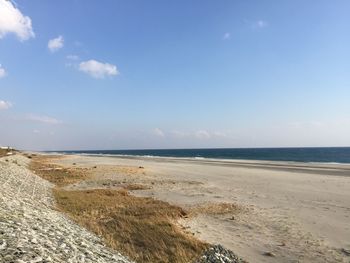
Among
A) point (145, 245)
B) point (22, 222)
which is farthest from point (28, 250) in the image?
point (145, 245)

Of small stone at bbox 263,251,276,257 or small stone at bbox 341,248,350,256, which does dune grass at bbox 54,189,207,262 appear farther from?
small stone at bbox 341,248,350,256

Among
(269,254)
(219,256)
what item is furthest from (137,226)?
(269,254)

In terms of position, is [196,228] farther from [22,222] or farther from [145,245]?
[22,222]

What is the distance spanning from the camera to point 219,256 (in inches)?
446

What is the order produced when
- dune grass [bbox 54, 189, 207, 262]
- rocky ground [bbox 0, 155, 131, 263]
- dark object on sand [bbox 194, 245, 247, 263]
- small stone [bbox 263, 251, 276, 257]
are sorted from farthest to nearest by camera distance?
small stone [bbox 263, 251, 276, 257], dune grass [bbox 54, 189, 207, 262], dark object on sand [bbox 194, 245, 247, 263], rocky ground [bbox 0, 155, 131, 263]

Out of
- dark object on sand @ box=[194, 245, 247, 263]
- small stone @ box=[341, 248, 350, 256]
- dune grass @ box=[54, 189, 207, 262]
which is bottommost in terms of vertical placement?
small stone @ box=[341, 248, 350, 256]

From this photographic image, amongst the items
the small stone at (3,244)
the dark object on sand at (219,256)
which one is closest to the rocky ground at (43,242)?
the small stone at (3,244)

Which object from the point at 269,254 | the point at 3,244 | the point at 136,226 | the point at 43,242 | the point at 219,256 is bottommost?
the point at 269,254

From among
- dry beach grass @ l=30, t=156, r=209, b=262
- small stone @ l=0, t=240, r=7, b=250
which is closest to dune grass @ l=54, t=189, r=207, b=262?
dry beach grass @ l=30, t=156, r=209, b=262

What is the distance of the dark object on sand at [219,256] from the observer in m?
11.0

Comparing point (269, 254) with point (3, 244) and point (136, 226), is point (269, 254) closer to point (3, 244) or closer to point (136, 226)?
point (136, 226)

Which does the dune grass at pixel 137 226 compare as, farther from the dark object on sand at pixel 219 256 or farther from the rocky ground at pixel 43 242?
the rocky ground at pixel 43 242

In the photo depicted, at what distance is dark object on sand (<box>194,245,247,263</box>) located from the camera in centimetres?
1100

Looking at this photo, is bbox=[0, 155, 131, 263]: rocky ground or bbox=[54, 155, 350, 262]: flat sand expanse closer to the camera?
bbox=[0, 155, 131, 263]: rocky ground
